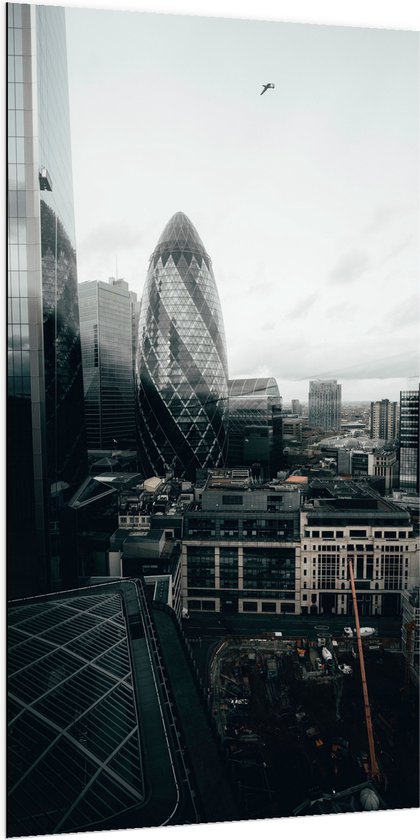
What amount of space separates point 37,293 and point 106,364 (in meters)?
16.9

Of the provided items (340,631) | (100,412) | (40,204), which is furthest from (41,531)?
(100,412)

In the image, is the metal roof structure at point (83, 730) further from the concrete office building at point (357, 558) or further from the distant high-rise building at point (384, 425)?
the distant high-rise building at point (384, 425)

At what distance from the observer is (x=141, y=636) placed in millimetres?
4508

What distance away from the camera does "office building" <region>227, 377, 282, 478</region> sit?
22.5 metres

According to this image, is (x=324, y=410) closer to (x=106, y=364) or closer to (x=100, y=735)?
(x=106, y=364)

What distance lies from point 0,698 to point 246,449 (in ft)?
67.2

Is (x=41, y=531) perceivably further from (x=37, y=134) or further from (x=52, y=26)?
(x=52, y=26)

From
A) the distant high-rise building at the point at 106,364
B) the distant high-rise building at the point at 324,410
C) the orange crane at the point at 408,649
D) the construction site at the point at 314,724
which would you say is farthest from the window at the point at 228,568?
the distant high-rise building at the point at 106,364

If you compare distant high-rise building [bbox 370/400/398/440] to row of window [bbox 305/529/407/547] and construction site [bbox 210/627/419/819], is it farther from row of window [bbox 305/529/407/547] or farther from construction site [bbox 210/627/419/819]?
construction site [bbox 210/627/419/819]

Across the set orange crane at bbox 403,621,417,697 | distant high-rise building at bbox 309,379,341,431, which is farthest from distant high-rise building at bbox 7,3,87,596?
distant high-rise building at bbox 309,379,341,431

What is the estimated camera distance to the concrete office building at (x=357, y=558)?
30.9ft

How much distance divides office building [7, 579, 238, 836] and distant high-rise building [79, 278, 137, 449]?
16452mm

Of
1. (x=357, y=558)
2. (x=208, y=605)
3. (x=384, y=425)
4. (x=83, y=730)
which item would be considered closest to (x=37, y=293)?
(x=83, y=730)

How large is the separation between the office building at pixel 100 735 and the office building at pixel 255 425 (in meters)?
17.6
